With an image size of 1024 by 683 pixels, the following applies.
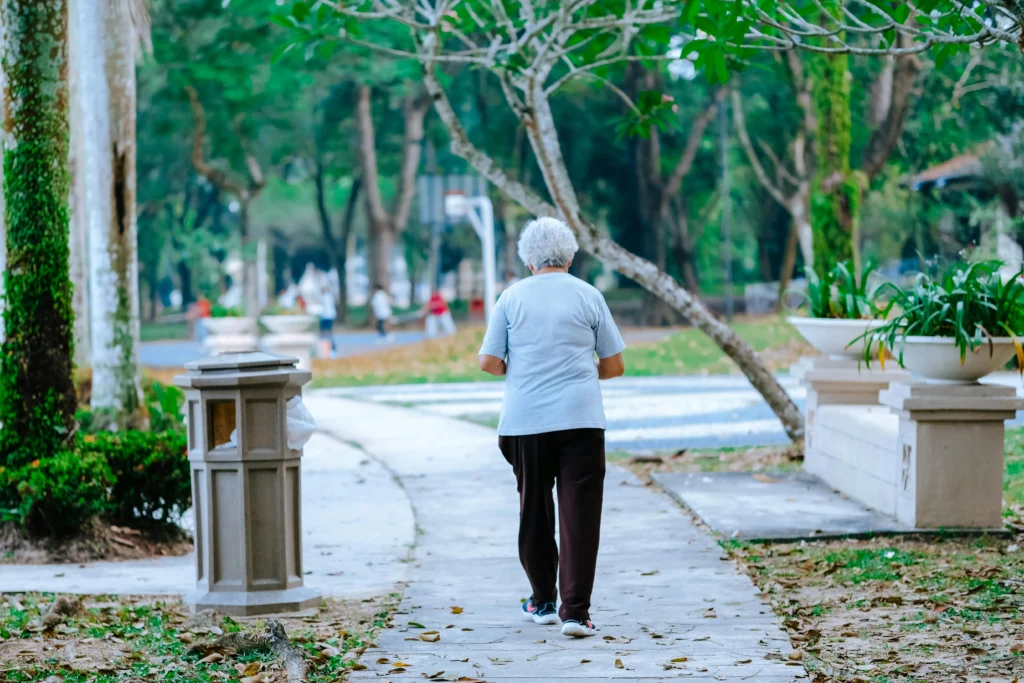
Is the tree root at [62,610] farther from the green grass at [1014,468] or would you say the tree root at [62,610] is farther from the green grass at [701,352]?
the green grass at [701,352]

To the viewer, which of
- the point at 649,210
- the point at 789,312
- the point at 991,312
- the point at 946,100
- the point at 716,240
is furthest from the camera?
the point at 716,240

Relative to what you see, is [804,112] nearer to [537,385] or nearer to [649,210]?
[649,210]

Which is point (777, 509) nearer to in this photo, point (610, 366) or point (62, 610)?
point (610, 366)

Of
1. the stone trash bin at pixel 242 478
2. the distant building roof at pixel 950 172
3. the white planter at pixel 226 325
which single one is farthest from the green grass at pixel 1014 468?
the distant building roof at pixel 950 172

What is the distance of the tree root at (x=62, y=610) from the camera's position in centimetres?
584

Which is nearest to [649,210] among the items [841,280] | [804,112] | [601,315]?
[804,112]

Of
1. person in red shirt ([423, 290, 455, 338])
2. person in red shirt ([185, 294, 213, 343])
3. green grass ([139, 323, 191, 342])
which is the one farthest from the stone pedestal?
green grass ([139, 323, 191, 342])

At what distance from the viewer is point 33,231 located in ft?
25.7

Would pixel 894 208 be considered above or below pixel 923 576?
above

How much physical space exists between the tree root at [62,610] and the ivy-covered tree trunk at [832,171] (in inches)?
572

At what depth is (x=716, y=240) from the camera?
60.7m

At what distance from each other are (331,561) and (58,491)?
1.67 meters

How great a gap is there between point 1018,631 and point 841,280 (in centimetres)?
516

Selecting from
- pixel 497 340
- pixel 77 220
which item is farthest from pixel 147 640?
pixel 77 220
